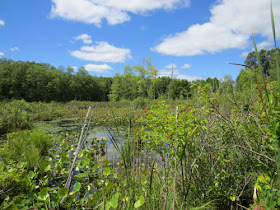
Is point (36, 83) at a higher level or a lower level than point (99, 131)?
higher

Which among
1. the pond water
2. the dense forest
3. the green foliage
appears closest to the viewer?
the dense forest

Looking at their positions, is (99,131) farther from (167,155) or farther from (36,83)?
(36,83)

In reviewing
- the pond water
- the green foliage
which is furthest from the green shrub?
the green foliage

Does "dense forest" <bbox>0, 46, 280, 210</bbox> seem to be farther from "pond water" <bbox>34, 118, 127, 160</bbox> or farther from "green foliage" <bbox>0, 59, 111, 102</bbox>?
"green foliage" <bbox>0, 59, 111, 102</bbox>

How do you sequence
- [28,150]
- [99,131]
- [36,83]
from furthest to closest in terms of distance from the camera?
1. [36,83]
2. [99,131]
3. [28,150]

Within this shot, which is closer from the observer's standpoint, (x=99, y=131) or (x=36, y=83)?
(x=99, y=131)

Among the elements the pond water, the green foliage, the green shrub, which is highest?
the green foliage

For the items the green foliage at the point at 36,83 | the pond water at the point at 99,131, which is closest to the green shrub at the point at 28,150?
the pond water at the point at 99,131

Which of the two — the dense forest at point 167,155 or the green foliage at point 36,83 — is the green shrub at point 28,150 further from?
the green foliage at point 36,83

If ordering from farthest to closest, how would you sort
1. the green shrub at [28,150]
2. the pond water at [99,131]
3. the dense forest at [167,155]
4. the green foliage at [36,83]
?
1. the green foliage at [36,83]
2. the pond water at [99,131]
3. the green shrub at [28,150]
4. the dense forest at [167,155]

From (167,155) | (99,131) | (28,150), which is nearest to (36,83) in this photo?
(99,131)

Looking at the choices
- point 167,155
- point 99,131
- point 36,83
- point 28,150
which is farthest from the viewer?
point 36,83

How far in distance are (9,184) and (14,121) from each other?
847cm

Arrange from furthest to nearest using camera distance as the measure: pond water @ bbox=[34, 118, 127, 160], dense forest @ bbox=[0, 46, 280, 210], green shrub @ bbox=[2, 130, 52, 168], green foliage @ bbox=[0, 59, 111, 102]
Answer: green foliage @ bbox=[0, 59, 111, 102] → pond water @ bbox=[34, 118, 127, 160] → green shrub @ bbox=[2, 130, 52, 168] → dense forest @ bbox=[0, 46, 280, 210]
